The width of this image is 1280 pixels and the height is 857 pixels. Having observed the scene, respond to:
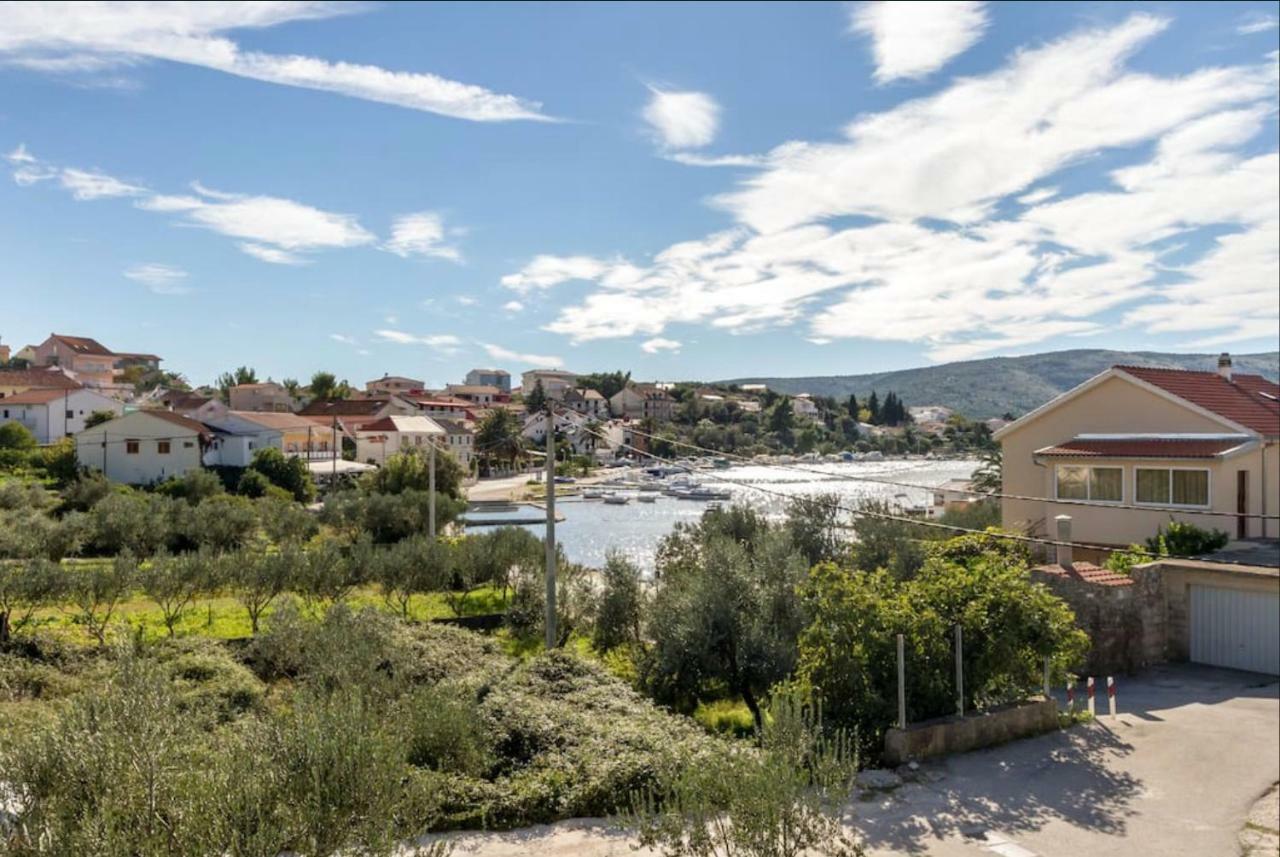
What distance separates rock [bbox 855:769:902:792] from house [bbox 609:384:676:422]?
418 ft

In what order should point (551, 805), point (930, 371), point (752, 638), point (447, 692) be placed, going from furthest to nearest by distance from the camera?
1. point (930, 371)
2. point (752, 638)
3. point (447, 692)
4. point (551, 805)

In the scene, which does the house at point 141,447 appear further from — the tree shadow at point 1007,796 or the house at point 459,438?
the tree shadow at point 1007,796

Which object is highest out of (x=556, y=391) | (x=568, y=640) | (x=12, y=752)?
(x=556, y=391)

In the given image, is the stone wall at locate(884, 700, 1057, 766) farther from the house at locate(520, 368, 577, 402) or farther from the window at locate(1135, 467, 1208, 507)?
the house at locate(520, 368, 577, 402)

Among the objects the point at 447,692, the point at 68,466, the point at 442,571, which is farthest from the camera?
the point at 68,466

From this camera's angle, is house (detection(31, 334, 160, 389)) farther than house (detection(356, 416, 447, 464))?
Yes

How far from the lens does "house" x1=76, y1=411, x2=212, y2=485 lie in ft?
164

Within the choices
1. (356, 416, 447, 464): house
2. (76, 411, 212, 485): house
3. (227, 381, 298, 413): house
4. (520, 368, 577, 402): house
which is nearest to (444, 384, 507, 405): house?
(520, 368, 577, 402): house

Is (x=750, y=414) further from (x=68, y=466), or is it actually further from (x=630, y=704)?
(x=630, y=704)

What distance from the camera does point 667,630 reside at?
1414 centimetres

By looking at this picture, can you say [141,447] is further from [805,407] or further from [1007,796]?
[805,407]

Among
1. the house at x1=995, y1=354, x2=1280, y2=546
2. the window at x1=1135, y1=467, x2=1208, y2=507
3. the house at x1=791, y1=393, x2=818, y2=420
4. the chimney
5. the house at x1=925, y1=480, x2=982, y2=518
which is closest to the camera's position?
the chimney

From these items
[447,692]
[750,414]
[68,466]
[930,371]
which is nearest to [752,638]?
[447,692]

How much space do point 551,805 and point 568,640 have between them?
424 inches
